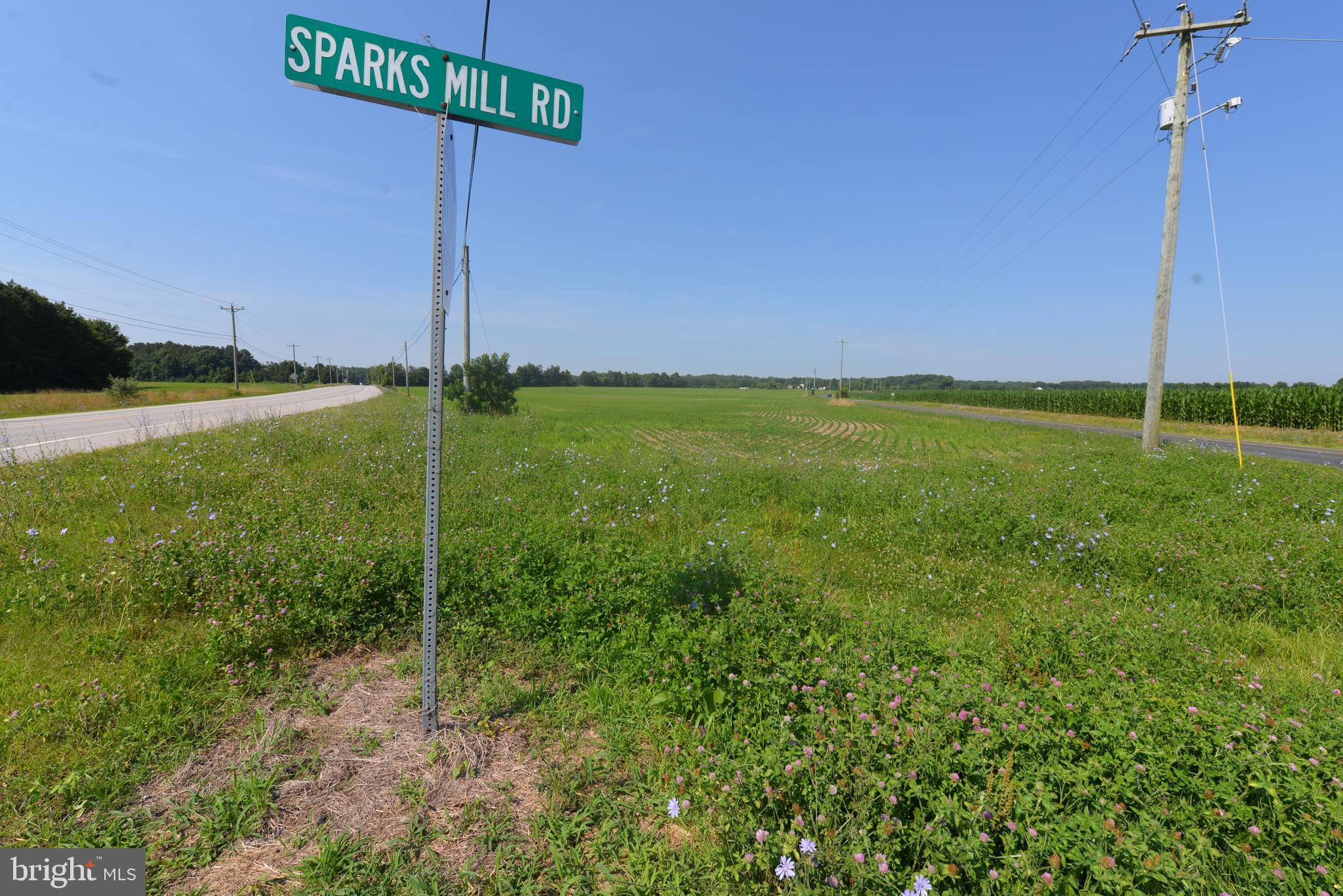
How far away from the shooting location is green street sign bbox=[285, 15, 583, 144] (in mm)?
2189

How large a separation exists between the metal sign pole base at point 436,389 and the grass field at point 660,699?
501 millimetres

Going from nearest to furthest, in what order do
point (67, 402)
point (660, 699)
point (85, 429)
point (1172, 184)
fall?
point (660, 699) → point (1172, 184) → point (85, 429) → point (67, 402)

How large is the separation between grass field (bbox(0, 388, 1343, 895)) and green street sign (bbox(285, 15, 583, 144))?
2920mm

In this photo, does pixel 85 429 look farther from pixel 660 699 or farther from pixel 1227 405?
pixel 1227 405

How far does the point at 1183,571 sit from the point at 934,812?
16.9 ft

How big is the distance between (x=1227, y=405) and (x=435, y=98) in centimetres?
4130

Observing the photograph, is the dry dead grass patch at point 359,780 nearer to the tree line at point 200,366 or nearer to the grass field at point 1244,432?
the grass field at point 1244,432

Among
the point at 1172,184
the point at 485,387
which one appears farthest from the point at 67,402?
the point at 1172,184

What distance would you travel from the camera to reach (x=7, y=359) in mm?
34500

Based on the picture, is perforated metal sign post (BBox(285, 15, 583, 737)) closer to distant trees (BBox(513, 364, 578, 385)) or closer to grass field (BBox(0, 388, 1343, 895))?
grass field (BBox(0, 388, 1343, 895))

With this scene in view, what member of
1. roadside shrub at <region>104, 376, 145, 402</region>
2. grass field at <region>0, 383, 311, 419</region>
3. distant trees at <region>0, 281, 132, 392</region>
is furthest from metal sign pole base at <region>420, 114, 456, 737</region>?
distant trees at <region>0, 281, 132, 392</region>

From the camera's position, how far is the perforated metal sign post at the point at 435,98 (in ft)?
7.22

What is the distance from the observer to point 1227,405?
28047 mm

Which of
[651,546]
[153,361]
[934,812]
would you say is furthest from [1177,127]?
[153,361]
